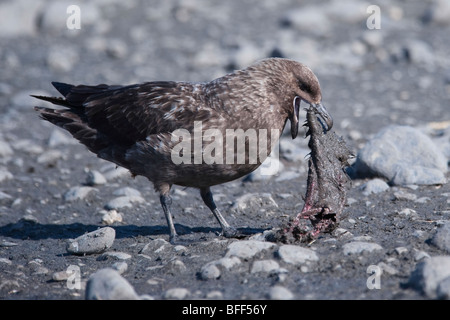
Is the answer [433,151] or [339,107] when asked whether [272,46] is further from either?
[433,151]

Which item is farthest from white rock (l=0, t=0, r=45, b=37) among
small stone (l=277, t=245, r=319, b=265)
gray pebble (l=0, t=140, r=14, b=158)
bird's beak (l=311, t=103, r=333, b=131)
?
small stone (l=277, t=245, r=319, b=265)

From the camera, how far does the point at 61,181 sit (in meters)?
7.68

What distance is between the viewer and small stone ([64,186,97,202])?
22.9ft

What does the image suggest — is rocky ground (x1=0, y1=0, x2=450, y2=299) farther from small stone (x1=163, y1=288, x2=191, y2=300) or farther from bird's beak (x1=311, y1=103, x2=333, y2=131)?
bird's beak (x1=311, y1=103, x2=333, y2=131)

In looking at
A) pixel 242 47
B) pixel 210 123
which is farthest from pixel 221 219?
pixel 242 47

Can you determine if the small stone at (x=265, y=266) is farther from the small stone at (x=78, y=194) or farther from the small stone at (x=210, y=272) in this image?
the small stone at (x=78, y=194)

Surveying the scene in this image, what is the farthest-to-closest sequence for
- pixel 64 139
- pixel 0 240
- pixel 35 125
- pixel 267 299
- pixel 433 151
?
pixel 35 125, pixel 64 139, pixel 433 151, pixel 0 240, pixel 267 299

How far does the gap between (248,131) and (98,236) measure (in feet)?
4.83

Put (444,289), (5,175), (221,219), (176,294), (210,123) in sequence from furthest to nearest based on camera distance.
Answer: (5,175) → (221,219) → (210,123) → (176,294) → (444,289)

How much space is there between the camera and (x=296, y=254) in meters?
4.64

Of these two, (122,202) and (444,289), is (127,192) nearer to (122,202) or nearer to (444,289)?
(122,202)

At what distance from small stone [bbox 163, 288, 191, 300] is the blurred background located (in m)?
5.01

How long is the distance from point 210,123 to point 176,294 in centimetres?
159

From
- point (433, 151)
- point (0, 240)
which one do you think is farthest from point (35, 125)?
point (433, 151)
